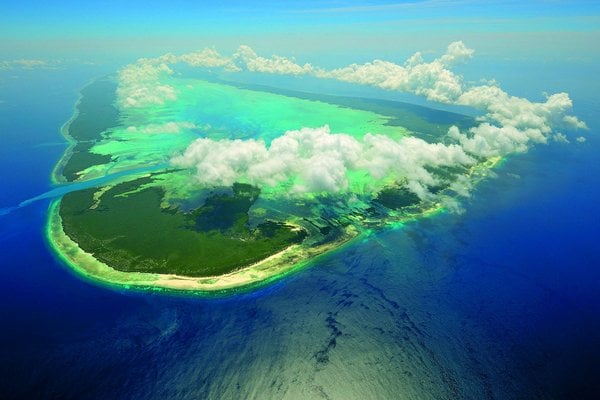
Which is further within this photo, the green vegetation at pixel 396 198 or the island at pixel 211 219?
the green vegetation at pixel 396 198

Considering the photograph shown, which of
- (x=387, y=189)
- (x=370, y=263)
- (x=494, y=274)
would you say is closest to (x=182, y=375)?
(x=370, y=263)

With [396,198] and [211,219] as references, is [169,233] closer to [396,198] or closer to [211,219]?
[211,219]

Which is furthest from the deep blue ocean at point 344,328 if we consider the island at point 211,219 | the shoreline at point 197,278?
the island at point 211,219

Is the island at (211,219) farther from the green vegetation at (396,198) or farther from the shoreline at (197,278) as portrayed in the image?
the green vegetation at (396,198)

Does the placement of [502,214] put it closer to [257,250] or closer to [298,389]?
[257,250]

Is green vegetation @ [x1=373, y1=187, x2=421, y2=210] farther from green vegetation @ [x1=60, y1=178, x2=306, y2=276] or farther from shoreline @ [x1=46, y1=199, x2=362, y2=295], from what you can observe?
green vegetation @ [x1=60, y1=178, x2=306, y2=276]
